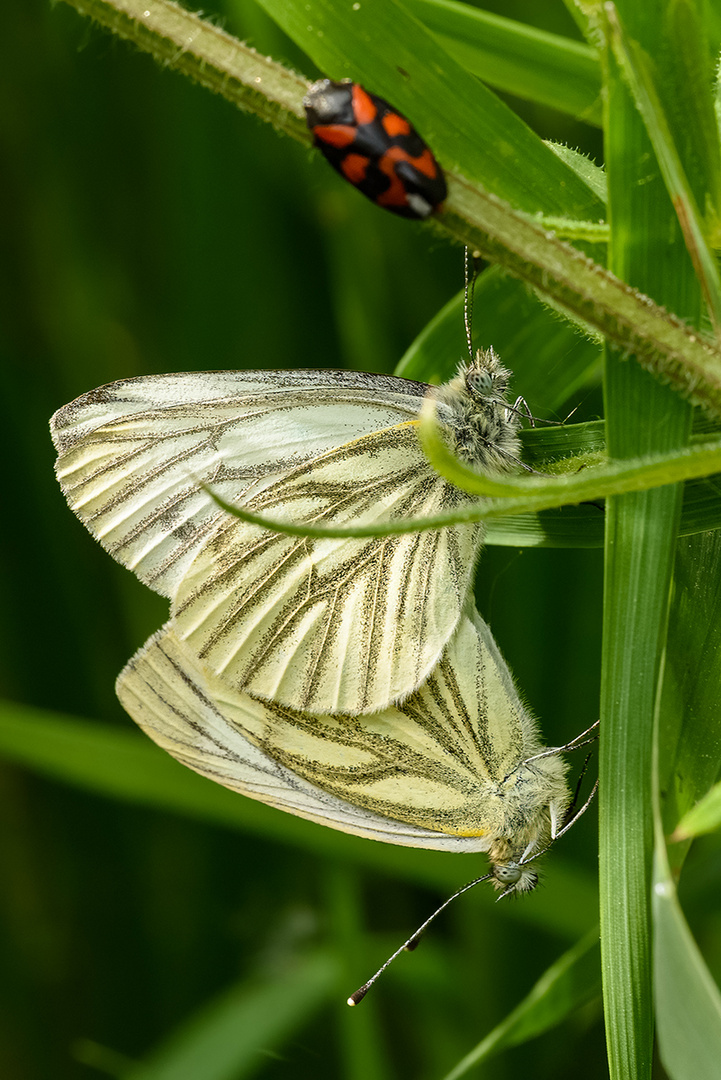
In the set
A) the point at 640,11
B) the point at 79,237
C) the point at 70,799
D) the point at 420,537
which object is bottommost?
the point at 70,799

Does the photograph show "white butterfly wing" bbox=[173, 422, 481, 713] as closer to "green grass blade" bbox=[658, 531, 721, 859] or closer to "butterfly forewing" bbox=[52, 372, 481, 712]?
"butterfly forewing" bbox=[52, 372, 481, 712]

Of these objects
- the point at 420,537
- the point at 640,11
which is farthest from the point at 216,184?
the point at 640,11

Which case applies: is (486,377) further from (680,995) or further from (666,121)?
(680,995)

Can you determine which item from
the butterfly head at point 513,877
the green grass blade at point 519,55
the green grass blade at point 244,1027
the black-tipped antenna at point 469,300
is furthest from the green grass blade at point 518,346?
the green grass blade at point 244,1027

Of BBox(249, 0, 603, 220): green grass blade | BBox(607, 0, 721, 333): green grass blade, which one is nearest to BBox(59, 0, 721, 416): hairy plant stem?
BBox(607, 0, 721, 333): green grass blade

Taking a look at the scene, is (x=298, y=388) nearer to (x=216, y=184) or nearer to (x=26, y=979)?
(x=216, y=184)
